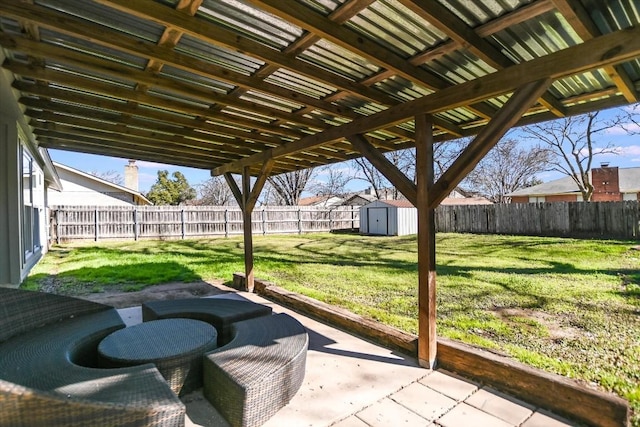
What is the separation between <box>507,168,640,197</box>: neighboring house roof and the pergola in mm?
22284

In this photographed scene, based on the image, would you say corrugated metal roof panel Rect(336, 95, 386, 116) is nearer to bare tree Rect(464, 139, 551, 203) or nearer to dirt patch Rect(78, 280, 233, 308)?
dirt patch Rect(78, 280, 233, 308)

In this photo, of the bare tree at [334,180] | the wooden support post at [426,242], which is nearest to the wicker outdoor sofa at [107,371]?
the wooden support post at [426,242]

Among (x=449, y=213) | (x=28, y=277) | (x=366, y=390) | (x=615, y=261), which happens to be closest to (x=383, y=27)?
(x=366, y=390)

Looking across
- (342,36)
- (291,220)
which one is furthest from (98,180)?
(342,36)

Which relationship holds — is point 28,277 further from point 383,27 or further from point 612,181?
point 612,181

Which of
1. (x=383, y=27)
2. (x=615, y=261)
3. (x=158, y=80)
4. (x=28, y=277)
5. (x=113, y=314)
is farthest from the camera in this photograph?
(x=615, y=261)

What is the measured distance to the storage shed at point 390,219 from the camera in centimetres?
1581

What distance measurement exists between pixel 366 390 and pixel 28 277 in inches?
265

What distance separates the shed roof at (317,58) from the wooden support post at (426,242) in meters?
0.21

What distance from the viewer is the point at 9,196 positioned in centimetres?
439

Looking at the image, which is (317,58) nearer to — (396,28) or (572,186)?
(396,28)

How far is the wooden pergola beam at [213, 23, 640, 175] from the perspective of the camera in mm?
1755

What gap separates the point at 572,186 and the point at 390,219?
1398 centimetres

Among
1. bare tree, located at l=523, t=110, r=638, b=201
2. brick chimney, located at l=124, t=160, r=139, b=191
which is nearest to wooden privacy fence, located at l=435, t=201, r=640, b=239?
bare tree, located at l=523, t=110, r=638, b=201
